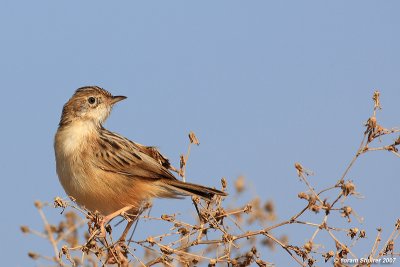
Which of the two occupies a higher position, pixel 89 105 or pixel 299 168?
pixel 89 105

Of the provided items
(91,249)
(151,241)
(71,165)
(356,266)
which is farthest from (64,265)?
(71,165)

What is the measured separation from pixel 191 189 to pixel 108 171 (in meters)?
1.19

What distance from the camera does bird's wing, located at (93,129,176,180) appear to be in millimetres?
6941

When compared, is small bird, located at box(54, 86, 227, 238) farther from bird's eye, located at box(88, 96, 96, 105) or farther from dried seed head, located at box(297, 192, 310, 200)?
dried seed head, located at box(297, 192, 310, 200)

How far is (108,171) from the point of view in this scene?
23.0 feet

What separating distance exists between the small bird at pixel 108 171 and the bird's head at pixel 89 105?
0.37 feet

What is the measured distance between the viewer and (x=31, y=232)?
4.66 metres

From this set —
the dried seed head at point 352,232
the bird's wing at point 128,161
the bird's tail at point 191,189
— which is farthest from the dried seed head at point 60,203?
the bird's wing at point 128,161

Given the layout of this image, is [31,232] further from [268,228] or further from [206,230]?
[268,228]

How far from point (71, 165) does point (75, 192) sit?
31 cm

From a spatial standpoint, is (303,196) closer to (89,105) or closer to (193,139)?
(193,139)

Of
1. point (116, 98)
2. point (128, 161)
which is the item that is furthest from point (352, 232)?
point (116, 98)

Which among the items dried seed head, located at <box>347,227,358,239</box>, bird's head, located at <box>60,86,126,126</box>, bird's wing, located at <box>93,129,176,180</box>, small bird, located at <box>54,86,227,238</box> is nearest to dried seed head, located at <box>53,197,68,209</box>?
dried seed head, located at <box>347,227,358,239</box>

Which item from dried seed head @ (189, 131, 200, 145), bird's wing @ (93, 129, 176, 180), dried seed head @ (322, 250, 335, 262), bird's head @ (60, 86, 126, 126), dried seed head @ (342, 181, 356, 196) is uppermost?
bird's head @ (60, 86, 126, 126)
